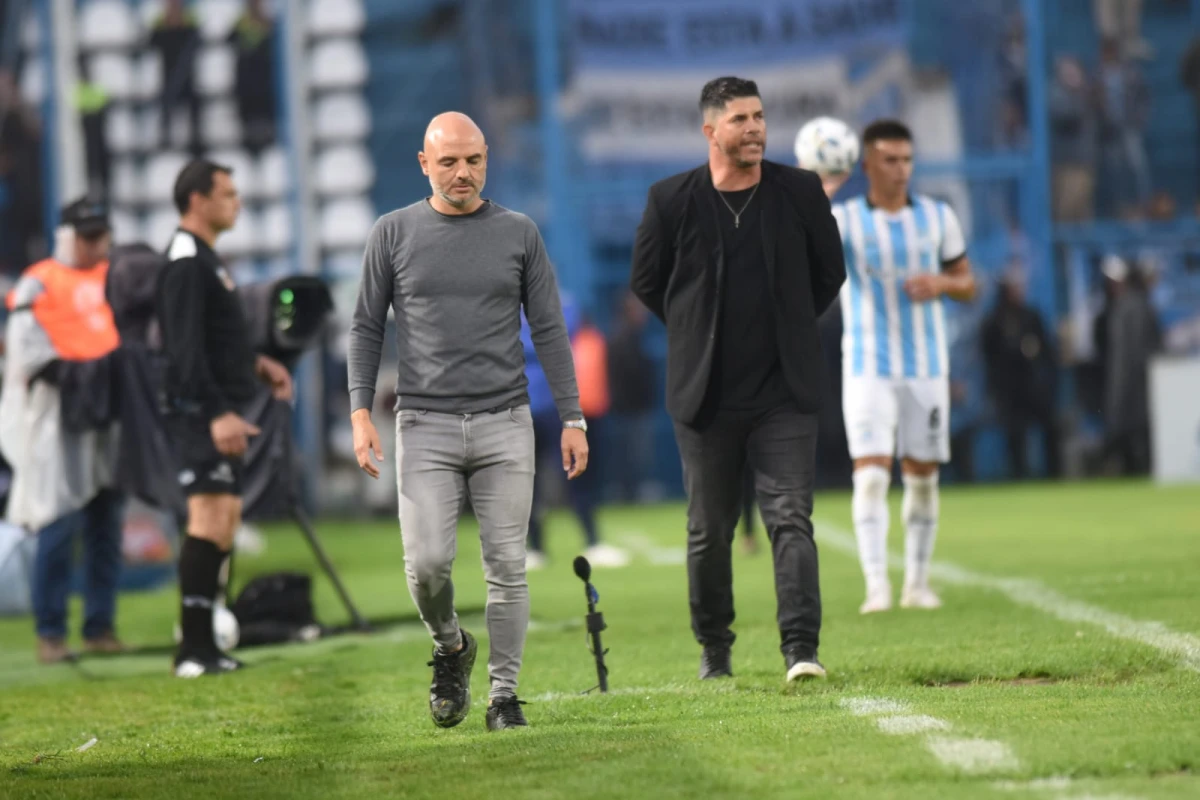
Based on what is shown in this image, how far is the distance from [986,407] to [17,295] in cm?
1507

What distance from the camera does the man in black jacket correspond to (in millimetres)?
7117

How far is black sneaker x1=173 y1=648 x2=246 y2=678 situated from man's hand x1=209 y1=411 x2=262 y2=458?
Answer: 3.09 feet

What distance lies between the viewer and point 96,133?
88.3 ft

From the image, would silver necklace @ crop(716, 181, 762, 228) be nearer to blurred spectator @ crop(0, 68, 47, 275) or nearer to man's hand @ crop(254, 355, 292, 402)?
man's hand @ crop(254, 355, 292, 402)

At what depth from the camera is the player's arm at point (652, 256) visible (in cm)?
727

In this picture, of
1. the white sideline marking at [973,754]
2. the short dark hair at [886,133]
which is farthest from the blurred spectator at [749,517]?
the white sideline marking at [973,754]

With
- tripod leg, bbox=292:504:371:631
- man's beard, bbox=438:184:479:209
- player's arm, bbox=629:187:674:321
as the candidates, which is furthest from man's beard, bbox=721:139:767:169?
tripod leg, bbox=292:504:371:631

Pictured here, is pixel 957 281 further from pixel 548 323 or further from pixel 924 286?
pixel 548 323

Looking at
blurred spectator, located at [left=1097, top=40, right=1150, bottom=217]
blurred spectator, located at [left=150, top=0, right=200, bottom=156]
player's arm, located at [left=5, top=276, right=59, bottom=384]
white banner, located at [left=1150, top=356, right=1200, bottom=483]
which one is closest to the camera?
player's arm, located at [left=5, top=276, right=59, bottom=384]

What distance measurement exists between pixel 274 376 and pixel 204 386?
3.00 feet

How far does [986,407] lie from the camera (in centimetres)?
2377

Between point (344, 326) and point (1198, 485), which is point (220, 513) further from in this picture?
point (344, 326)

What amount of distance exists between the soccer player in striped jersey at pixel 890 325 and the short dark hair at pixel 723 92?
212 cm

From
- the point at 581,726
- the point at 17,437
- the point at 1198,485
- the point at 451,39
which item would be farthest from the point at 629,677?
the point at 451,39
